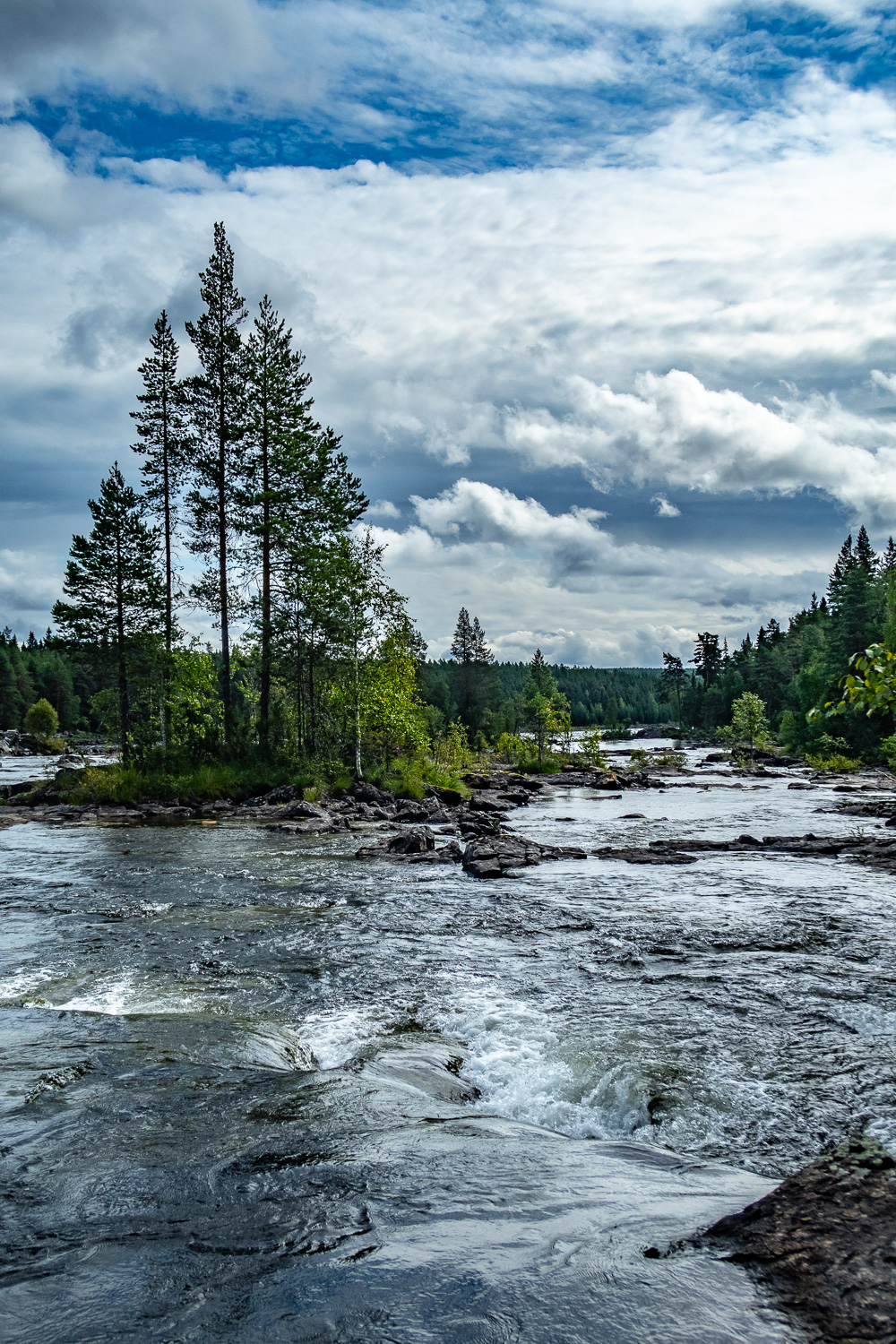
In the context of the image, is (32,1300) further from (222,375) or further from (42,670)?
(42,670)

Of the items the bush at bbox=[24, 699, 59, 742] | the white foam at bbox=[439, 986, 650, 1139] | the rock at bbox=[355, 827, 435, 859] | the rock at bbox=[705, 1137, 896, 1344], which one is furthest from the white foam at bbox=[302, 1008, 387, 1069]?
the bush at bbox=[24, 699, 59, 742]

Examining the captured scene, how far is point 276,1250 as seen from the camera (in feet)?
11.4

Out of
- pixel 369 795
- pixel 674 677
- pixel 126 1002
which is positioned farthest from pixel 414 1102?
pixel 674 677

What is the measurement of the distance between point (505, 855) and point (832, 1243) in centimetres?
1597

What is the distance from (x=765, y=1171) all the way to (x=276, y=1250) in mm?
3367

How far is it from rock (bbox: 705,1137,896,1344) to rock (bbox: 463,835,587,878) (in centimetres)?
1372

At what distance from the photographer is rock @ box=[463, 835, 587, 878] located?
1769 centimetres

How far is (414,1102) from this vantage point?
5.73 m

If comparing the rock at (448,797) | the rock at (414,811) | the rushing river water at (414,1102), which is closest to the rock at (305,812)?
the rock at (414,811)

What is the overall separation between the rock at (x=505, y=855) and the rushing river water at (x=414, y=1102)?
333 centimetres

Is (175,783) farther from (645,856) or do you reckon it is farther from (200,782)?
(645,856)

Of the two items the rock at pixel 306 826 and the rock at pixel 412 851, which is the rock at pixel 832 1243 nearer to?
the rock at pixel 412 851

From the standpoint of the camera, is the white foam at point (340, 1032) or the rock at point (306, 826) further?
the rock at point (306, 826)

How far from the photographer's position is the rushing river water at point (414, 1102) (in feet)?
10.2
